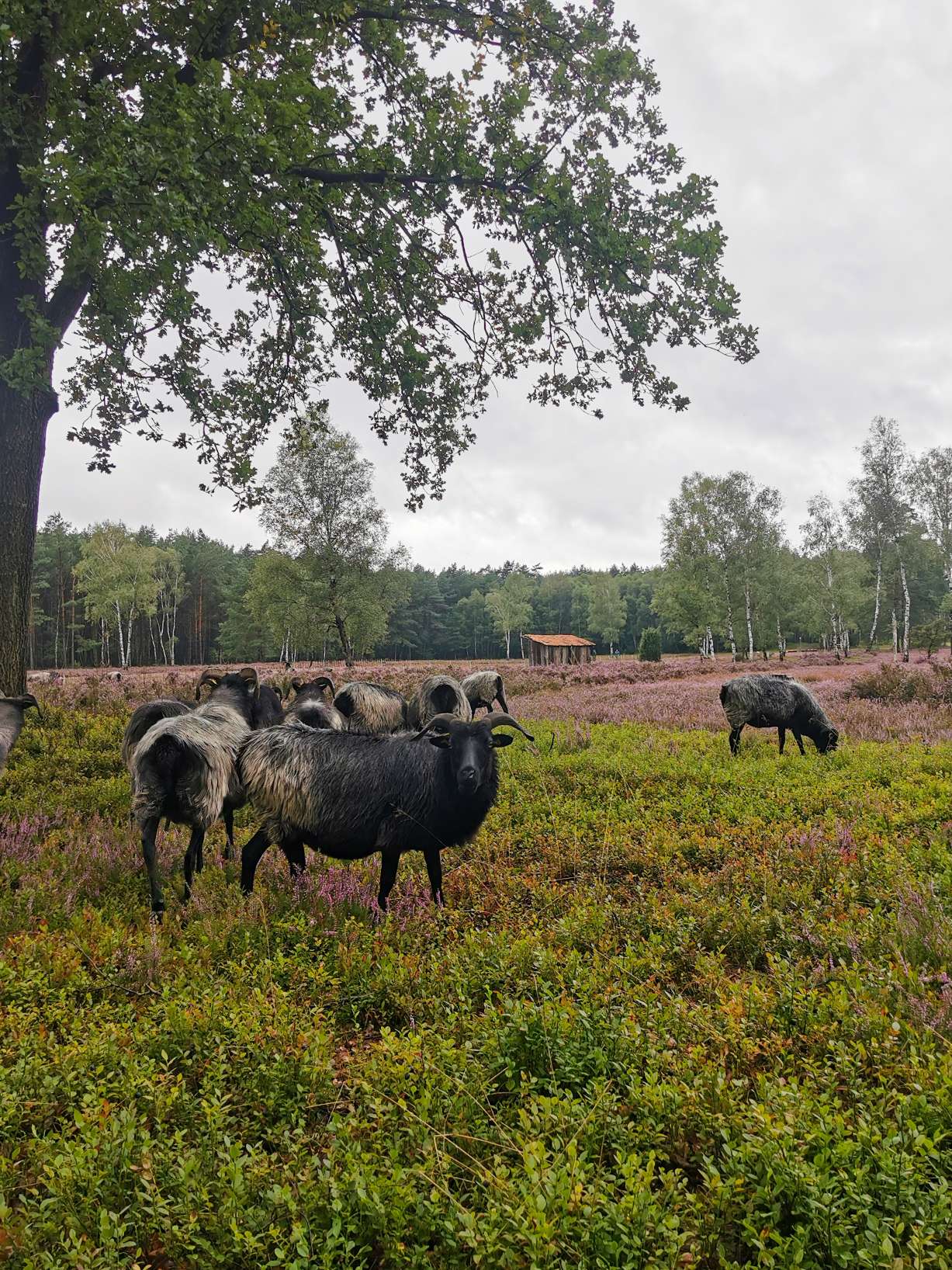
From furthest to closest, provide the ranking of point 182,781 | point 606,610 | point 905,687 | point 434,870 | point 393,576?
1. point 606,610
2. point 393,576
3. point 905,687
4. point 182,781
5. point 434,870

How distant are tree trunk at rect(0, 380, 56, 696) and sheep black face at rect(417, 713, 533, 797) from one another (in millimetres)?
7262

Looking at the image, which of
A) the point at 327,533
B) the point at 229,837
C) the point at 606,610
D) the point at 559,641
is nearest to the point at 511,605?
the point at 606,610

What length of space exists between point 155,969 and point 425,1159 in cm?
270

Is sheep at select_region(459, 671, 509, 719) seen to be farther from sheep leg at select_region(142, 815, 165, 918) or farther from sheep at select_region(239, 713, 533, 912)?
sheep leg at select_region(142, 815, 165, 918)

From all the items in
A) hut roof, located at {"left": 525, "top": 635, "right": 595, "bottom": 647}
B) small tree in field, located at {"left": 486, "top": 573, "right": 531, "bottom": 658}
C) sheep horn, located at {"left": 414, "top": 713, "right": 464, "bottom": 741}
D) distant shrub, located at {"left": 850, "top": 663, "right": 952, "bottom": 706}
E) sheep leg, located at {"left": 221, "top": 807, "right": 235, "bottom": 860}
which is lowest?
sheep leg, located at {"left": 221, "top": 807, "right": 235, "bottom": 860}

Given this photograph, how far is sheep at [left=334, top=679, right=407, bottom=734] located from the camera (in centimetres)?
1026

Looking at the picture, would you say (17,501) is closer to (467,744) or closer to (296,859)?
(296,859)

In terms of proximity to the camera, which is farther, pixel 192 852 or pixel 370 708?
pixel 370 708

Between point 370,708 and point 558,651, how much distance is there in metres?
48.1

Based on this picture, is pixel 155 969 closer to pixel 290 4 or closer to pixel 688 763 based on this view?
pixel 688 763

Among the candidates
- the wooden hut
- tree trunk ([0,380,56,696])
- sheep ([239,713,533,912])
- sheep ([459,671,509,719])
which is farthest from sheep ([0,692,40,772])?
the wooden hut

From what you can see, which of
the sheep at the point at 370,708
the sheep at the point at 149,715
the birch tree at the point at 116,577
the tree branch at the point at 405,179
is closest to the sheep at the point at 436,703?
the sheep at the point at 370,708

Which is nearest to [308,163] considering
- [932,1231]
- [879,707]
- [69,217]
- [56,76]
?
[56,76]

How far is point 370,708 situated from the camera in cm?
1062
